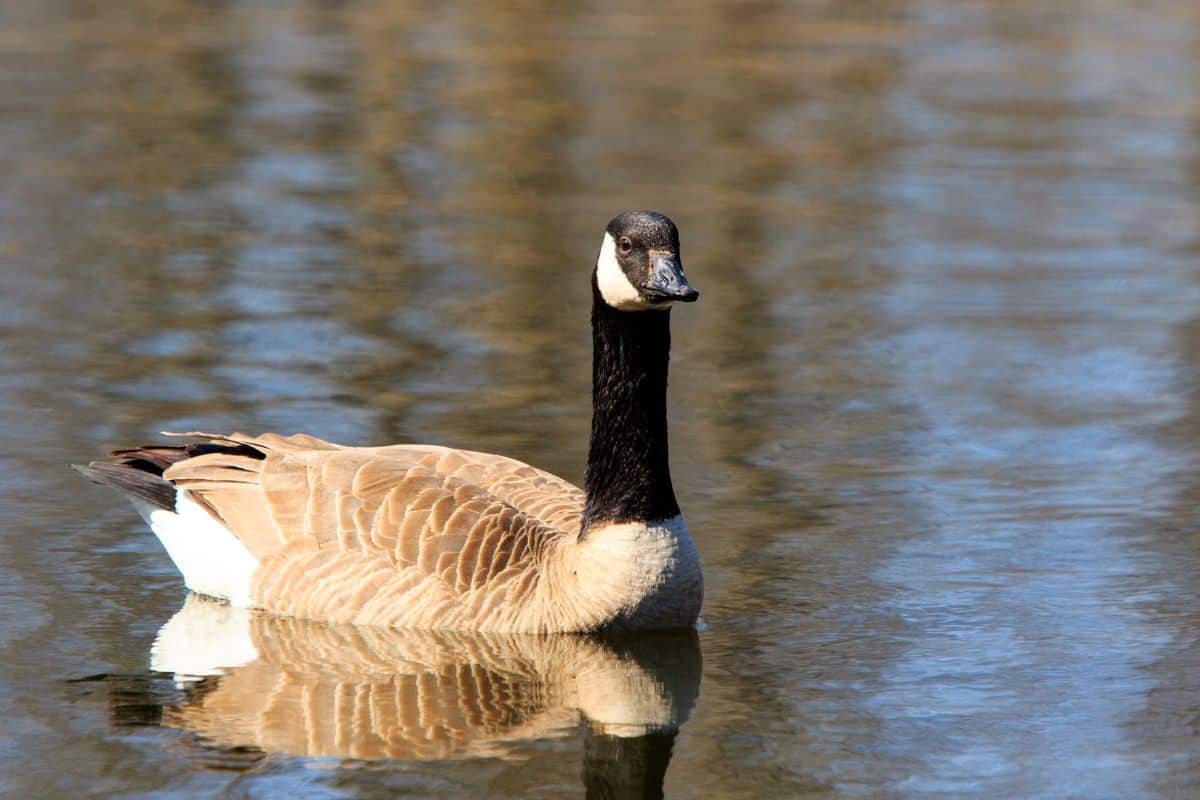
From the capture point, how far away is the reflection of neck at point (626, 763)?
22.5 ft

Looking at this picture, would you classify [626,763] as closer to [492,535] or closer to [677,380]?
[492,535]

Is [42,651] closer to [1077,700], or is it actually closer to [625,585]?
[625,585]

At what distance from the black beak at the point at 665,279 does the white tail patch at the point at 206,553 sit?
2240 millimetres

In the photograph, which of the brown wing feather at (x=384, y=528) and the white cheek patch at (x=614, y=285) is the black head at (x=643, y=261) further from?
the brown wing feather at (x=384, y=528)

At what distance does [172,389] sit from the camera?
11906 mm

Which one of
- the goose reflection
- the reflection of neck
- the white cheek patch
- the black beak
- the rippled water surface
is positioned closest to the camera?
the reflection of neck

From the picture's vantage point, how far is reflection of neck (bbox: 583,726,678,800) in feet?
22.5

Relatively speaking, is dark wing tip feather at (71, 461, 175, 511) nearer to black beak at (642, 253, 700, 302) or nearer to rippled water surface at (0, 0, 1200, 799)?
rippled water surface at (0, 0, 1200, 799)

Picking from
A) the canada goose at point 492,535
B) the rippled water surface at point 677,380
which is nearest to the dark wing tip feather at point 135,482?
the canada goose at point 492,535

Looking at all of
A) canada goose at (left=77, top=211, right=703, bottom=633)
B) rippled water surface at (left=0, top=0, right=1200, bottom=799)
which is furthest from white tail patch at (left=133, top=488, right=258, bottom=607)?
rippled water surface at (left=0, top=0, right=1200, bottom=799)

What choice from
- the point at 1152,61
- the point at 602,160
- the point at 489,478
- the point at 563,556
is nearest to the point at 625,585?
the point at 563,556

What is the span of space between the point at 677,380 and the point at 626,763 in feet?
18.5

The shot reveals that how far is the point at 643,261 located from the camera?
26.4ft

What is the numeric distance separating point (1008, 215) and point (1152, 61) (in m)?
9.69
